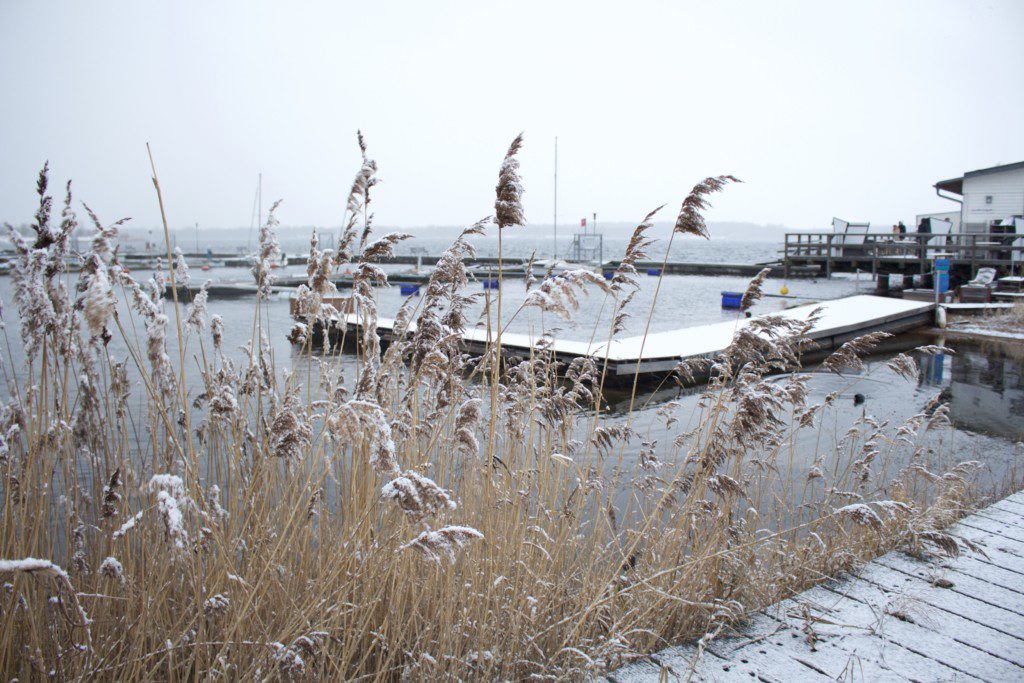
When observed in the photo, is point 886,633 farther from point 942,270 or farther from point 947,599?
point 942,270

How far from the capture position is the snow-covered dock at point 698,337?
35.3 ft

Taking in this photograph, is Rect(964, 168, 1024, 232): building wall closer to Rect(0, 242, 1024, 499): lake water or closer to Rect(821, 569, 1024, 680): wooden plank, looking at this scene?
Rect(0, 242, 1024, 499): lake water

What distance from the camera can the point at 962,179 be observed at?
26.6 m

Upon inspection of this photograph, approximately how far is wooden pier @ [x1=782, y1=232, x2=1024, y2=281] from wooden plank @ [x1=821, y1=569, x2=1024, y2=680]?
73.4 feet

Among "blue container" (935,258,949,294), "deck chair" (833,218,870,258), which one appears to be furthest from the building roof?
"blue container" (935,258,949,294)

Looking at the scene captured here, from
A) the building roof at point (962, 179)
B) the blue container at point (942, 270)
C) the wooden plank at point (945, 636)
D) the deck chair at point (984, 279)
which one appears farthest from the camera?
the building roof at point (962, 179)

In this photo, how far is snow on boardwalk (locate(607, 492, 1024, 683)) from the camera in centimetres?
240

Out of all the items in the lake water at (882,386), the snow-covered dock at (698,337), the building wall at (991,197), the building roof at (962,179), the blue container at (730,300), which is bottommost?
the lake water at (882,386)

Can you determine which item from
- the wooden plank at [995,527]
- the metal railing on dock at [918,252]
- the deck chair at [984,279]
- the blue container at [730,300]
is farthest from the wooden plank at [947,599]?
the metal railing on dock at [918,252]

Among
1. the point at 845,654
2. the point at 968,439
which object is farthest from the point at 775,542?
the point at 968,439

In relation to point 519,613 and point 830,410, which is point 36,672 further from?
point 830,410

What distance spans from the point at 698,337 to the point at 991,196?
779 inches

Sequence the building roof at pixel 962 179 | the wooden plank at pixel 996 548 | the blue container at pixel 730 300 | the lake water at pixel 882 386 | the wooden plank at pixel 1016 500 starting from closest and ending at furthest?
the wooden plank at pixel 996 548 → the wooden plank at pixel 1016 500 → the lake water at pixel 882 386 → the blue container at pixel 730 300 → the building roof at pixel 962 179

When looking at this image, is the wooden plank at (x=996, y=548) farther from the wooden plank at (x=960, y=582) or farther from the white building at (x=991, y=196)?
the white building at (x=991, y=196)
